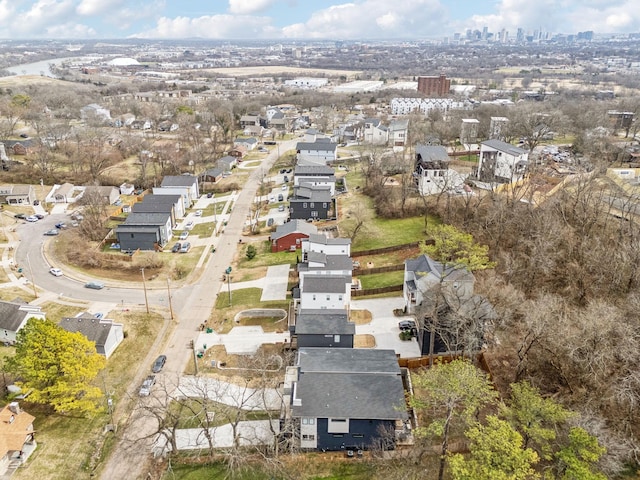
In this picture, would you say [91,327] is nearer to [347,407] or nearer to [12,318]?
[12,318]

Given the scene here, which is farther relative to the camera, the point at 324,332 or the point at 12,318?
the point at 12,318

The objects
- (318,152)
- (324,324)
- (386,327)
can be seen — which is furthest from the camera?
(318,152)

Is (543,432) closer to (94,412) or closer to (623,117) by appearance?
(94,412)

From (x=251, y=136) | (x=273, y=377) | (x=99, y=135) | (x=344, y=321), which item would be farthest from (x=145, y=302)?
(x=251, y=136)

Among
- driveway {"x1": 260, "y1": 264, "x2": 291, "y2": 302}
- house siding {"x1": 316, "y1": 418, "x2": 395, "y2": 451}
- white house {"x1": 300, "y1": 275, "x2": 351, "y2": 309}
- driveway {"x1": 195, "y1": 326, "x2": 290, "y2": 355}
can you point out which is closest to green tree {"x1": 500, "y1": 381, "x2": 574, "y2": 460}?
house siding {"x1": 316, "y1": 418, "x2": 395, "y2": 451}

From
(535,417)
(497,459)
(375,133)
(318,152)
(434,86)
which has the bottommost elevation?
(535,417)

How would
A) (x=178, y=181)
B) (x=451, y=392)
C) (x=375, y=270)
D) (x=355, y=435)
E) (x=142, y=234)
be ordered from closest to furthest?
(x=451, y=392) → (x=355, y=435) → (x=375, y=270) → (x=142, y=234) → (x=178, y=181)

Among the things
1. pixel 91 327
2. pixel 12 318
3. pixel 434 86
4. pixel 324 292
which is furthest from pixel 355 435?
pixel 434 86
